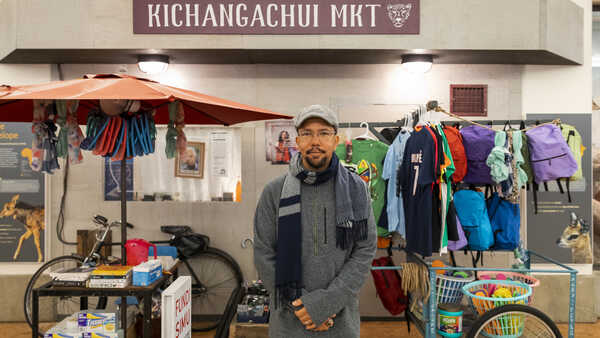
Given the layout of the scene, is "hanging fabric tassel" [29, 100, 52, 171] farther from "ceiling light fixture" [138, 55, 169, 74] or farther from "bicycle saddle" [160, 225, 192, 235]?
"bicycle saddle" [160, 225, 192, 235]

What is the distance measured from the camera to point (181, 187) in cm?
477

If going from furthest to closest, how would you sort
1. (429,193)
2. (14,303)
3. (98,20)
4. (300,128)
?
(14,303)
(98,20)
(429,193)
(300,128)

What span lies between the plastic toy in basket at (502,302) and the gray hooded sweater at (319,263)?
5.37 ft

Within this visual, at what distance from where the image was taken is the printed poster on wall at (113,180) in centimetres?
479

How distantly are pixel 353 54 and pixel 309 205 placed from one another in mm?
2891

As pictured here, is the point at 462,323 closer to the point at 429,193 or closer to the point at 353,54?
the point at 429,193

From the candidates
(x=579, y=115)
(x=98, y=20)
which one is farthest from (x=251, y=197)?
(x=579, y=115)

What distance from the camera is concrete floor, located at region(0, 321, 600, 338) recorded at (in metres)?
4.45

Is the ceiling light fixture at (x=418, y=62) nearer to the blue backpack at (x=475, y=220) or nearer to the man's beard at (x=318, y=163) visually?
the blue backpack at (x=475, y=220)

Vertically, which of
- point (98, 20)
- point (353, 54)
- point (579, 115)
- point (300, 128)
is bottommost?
point (300, 128)

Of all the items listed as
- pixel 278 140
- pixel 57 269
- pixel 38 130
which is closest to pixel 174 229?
pixel 57 269

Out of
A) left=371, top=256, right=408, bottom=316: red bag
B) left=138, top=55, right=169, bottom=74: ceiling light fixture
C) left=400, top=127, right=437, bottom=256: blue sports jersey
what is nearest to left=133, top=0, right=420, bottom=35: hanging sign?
left=138, top=55, right=169, bottom=74: ceiling light fixture

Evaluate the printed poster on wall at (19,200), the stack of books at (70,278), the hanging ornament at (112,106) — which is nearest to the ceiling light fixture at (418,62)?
the hanging ornament at (112,106)

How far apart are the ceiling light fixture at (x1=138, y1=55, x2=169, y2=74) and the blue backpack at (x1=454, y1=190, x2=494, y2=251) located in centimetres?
353
